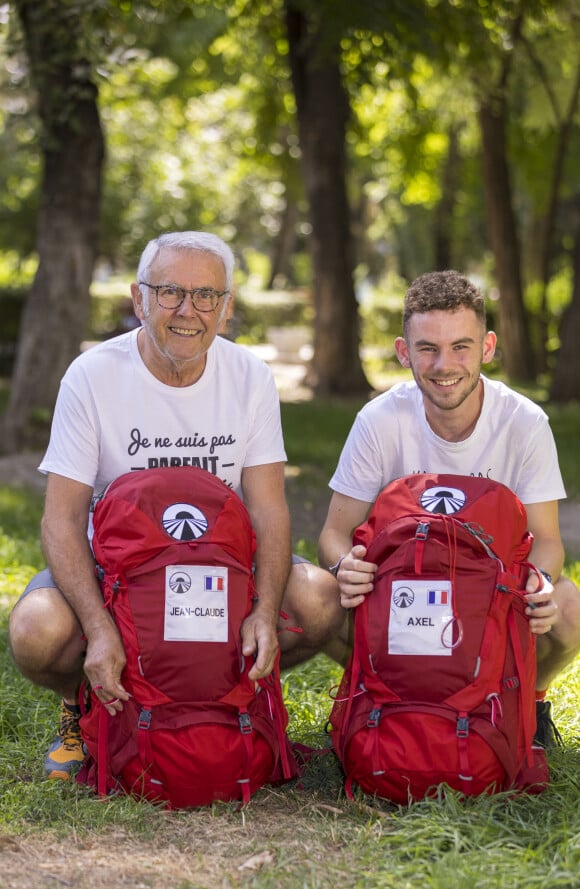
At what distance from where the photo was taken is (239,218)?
4144 centimetres

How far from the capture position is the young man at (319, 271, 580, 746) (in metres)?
3.68

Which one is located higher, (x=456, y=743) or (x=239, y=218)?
(x=239, y=218)

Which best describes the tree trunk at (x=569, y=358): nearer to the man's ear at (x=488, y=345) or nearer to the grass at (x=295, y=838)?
the man's ear at (x=488, y=345)

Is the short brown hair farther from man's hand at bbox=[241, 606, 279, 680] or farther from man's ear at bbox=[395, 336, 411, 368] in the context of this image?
man's hand at bbox=[241, 606, 279, 680]

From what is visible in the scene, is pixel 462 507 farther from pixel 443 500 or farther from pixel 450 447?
pixel 450 447

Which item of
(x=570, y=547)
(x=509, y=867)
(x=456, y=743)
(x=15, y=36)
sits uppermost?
(x=15, y=36)

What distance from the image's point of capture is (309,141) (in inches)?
550

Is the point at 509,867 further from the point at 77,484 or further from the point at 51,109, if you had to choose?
the point at 51,109

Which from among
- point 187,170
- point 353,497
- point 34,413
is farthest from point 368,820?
point 187,170

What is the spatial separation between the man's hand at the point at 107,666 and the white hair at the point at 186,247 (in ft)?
3.71

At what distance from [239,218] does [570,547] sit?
1389 inches

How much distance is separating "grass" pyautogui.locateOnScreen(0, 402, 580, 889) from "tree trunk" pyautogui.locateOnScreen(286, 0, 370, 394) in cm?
1088

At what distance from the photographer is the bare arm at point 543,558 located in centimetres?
342

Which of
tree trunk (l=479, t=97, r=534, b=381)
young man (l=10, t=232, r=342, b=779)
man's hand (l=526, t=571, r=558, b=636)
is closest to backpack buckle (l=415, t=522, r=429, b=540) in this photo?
man's hand (l=526, t=571, r=558, b=636)
